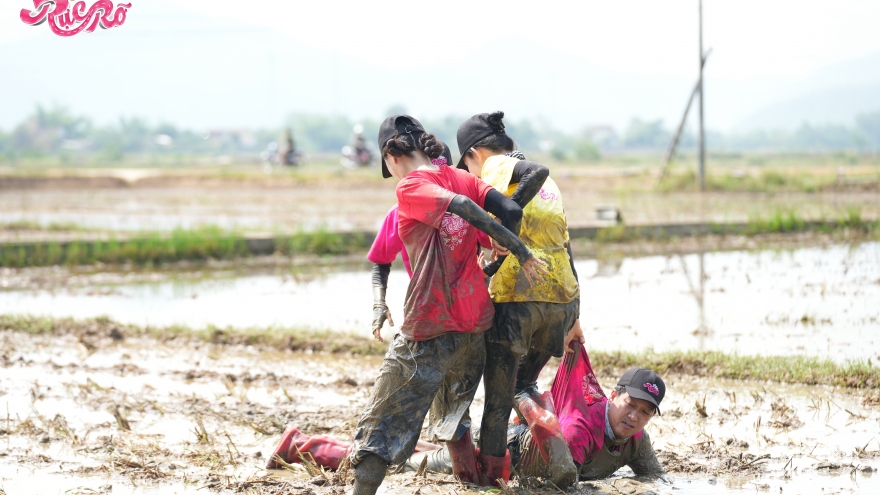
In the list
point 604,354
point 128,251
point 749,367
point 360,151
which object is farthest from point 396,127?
point 360,151

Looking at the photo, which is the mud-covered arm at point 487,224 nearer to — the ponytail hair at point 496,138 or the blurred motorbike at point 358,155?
the ponytail hair at point 496,138

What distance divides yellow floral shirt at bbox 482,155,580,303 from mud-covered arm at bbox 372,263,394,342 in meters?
0.47

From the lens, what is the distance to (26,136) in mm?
91938

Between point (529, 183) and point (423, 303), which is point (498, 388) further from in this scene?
point (529, 183)

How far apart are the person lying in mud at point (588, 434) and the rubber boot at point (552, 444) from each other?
39 millimetres

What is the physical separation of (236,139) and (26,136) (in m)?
30.3

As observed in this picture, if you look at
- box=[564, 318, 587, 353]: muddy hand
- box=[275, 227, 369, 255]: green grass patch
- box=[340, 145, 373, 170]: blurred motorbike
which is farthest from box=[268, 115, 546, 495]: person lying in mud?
box=[340, 145, 373, 170]: blurred motorbike

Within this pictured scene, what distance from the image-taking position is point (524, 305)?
12.3 feet

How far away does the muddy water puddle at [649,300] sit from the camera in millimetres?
6387

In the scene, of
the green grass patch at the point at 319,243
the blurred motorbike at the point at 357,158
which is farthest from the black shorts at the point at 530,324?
the blurred motorbike at the point at 357,158

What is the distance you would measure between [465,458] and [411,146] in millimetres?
1327

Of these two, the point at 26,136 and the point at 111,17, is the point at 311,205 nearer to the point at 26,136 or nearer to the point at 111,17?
the point at 111,17

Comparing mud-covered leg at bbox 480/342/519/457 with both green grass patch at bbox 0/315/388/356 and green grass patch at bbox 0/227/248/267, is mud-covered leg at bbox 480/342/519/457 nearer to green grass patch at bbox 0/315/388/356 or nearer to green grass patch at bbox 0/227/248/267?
green grass patch at bbox 0/315/388/356

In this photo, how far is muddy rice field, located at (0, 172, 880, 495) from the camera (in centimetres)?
405
